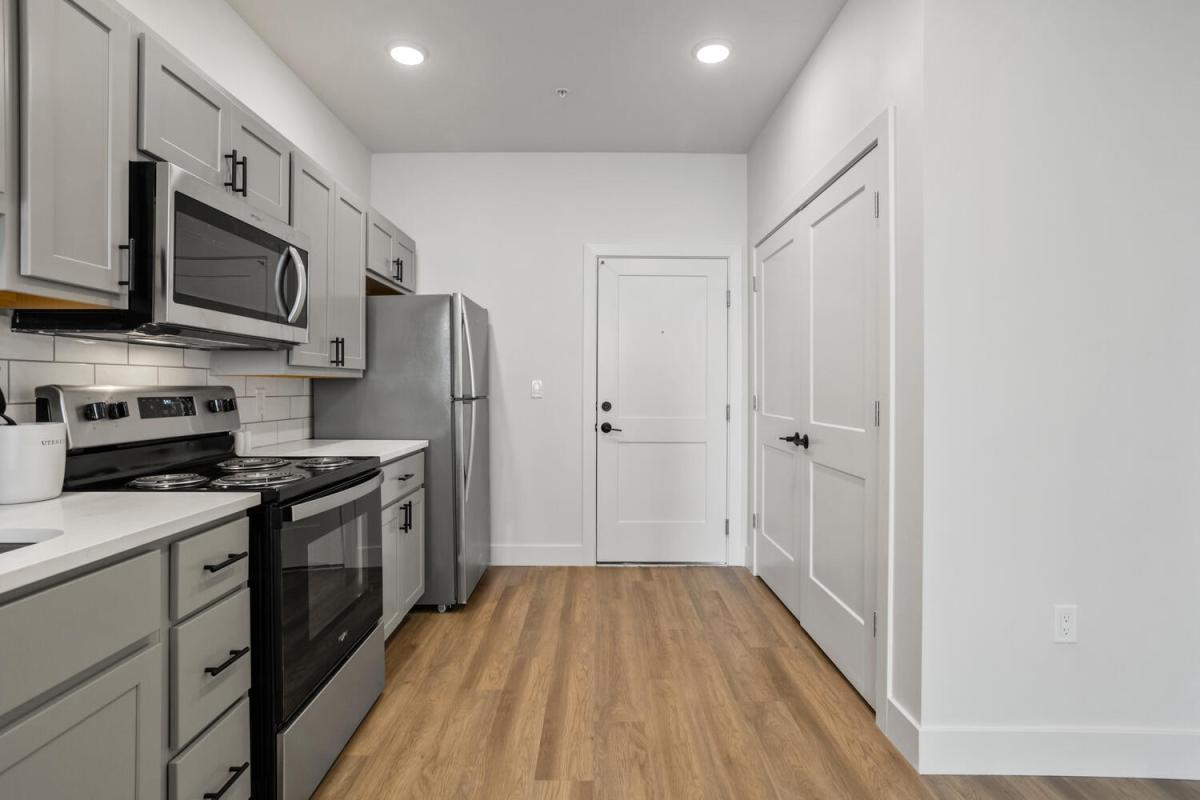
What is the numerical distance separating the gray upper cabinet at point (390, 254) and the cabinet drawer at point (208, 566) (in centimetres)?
200

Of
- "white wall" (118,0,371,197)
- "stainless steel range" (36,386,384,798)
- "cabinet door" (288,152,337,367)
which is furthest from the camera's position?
"cabinet door" (288,152,337,367)

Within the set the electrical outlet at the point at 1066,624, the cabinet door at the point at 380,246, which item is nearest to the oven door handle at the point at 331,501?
the cabinet door at the point at 380,246

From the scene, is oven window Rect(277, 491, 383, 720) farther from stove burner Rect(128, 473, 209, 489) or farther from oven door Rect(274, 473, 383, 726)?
stove burner Rect(128, 473, 209, 489)

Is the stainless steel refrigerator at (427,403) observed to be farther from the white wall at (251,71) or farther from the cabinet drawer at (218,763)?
the cabinet drawer at (218,763)

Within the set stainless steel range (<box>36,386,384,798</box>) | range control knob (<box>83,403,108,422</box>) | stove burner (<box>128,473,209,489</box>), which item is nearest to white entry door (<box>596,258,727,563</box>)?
stainless steel range (<box>36,386,384,798</box>)

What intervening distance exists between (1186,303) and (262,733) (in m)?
2.86

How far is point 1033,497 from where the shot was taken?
1831 mm

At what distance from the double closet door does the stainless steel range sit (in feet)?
5.81

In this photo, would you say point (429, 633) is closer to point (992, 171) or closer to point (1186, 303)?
point (992, 171)

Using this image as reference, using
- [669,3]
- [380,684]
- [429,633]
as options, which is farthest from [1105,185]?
[429,633]

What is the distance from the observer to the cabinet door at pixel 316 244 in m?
2.44

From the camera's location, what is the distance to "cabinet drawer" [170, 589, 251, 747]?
125 centimetres

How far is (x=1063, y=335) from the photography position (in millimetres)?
1826

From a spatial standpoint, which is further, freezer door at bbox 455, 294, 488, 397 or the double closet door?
freezer door at bbox 455, 294, 488, 397
